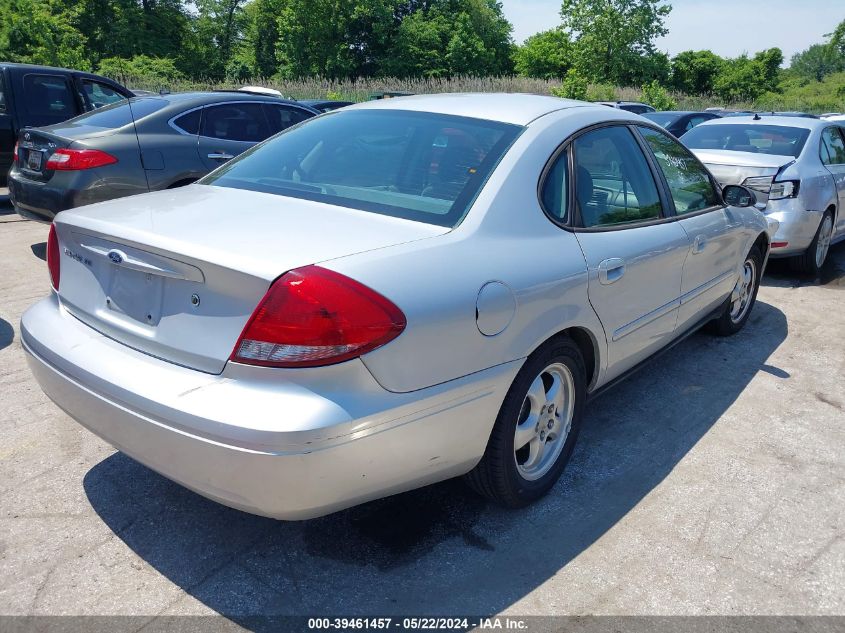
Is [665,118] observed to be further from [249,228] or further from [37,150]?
[249,228]

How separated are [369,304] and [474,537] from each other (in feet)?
3.82

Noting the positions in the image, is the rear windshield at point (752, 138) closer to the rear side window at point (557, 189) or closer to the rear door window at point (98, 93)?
the rear side window at point (557, 189)

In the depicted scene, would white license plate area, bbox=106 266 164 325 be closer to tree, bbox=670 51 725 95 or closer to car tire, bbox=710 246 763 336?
car tire, bbox=710 246 763 336

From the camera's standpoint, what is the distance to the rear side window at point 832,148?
726 cm

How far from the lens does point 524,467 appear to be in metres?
2.96

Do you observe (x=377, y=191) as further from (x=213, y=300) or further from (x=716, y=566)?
(x=716, y=566)

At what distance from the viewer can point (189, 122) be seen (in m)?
6.62

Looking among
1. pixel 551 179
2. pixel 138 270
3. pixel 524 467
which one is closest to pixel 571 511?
pixel 524 467

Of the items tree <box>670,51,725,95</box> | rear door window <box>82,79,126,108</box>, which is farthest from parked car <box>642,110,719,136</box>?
tree <box>670,51,725,95</box>

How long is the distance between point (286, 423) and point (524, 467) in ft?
4.23

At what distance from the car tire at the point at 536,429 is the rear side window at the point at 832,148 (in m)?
5.58

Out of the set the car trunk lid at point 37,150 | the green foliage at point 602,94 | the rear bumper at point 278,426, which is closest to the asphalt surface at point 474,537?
the rear bumper at point 278,426

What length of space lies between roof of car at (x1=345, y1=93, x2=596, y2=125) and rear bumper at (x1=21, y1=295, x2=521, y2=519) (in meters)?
1.23

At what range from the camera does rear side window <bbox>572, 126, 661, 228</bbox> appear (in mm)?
3154
